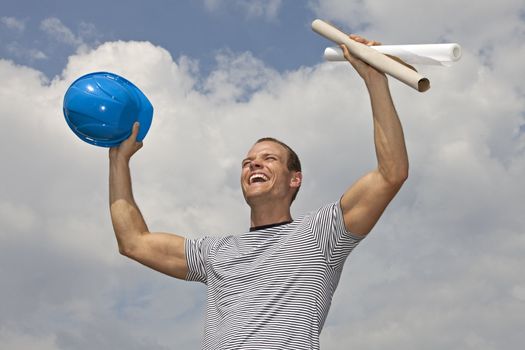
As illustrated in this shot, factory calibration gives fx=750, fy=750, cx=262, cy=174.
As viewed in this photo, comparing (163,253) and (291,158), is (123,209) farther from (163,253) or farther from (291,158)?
(291,158)

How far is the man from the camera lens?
4961mm

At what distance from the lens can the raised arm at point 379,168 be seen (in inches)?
195

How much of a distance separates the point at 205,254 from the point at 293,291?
987 millimetres

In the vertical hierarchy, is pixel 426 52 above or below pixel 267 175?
above

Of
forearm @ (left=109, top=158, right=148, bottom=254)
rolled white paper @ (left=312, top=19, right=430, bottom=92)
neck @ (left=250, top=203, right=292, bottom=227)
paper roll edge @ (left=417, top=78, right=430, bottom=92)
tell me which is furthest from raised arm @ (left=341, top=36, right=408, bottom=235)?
forearm @ (left=109, top=158, right=148, bottom=254)

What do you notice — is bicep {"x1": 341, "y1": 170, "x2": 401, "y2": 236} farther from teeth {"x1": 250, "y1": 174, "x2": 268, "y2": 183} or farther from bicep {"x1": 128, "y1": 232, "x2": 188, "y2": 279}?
bicep {"x1": 128, "y1": 232, "x2": 188, "y2": 279}

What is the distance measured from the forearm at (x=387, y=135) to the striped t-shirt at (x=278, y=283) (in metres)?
0.48

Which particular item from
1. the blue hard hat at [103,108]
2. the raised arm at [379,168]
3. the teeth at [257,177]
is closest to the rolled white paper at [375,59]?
the raised arm at [379,168]

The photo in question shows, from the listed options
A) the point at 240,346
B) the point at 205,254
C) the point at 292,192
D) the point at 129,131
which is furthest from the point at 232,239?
the point at 129,131

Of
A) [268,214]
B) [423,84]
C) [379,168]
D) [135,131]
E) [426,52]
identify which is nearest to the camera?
[423,84]

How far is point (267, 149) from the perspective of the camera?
5961mm

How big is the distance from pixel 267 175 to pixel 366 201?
40.4 inches

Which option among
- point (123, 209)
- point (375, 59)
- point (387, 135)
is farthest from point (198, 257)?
point (375, 59)

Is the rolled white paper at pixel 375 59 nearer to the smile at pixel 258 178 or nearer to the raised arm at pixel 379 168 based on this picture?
the raised arm at pixel 379 168
